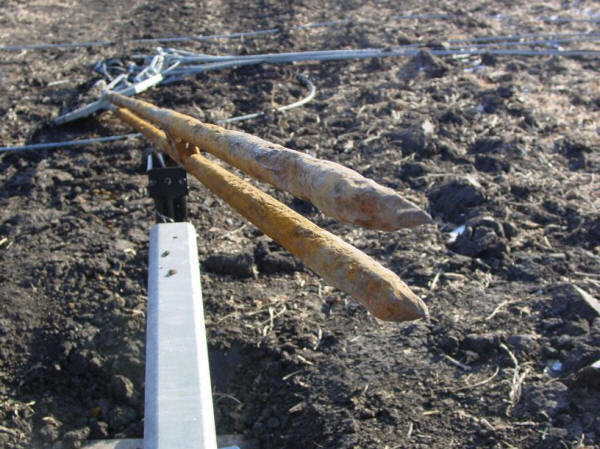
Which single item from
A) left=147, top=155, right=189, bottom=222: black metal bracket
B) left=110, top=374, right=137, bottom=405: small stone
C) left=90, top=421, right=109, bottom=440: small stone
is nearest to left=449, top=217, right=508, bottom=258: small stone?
left=147, top=155, right=189, bottom=222: black metal bracket

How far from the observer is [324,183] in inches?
52.9

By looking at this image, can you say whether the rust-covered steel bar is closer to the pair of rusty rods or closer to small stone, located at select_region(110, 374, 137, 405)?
the pair of rusty rods

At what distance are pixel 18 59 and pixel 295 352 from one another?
575 centimetres

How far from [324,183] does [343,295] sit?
220 centimetres

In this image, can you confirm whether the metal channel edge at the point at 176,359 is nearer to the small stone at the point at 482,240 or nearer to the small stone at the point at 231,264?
the small stone at the point at 231,264

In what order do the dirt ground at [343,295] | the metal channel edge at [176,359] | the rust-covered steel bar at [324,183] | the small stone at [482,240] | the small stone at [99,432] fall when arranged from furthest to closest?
1. the small stone at [482,240]
2. the small stone at [99,432]
3. the dirt ground at [343,295]
4. the metal channel edge at [176,359]
5. the rust-covered steel bar at [324,183]

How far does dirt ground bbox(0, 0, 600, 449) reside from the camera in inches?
112

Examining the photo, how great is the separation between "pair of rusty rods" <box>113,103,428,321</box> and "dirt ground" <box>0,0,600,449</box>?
127 centimetres

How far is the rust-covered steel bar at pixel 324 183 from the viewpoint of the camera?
1.21 m

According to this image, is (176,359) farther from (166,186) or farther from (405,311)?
(166,186)

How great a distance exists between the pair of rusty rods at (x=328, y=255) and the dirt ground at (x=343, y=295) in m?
1.27

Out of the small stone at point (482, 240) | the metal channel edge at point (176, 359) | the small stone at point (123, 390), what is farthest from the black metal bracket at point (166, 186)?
the small stone at point (482, 240)

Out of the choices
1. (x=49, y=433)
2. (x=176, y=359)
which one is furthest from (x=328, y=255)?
(x=49, y=433)

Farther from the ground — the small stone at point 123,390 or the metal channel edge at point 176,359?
the metal channel edge at point 176,359
